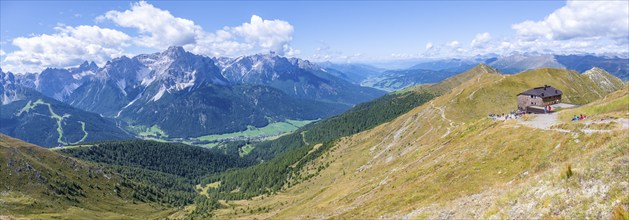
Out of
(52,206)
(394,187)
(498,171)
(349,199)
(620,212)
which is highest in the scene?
(620,212)

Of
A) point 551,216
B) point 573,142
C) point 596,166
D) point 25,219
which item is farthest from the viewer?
point 25,219

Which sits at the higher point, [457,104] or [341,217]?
[457,104]

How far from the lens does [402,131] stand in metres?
192

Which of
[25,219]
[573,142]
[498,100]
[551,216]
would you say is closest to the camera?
[551,216]

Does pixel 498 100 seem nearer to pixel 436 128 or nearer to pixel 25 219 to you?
pixel 436 128

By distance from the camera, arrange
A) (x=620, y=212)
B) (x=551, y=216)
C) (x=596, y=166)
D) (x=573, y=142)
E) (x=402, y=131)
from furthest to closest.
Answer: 1. (x=402, y=131)
2. (x=573, y=142)
3. (x=596, y=166)
4. (x=551, y=216)
5. (x=620, y=212)

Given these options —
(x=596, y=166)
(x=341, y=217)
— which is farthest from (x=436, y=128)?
(x=596, y=166)

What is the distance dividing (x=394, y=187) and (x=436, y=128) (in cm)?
8561

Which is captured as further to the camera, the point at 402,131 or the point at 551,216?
the point at 402,131

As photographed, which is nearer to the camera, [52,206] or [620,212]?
[620,212]

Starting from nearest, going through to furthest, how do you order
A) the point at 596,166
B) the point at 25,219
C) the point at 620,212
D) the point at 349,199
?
the point at 620,212, the point at 596,166, the point at 349,199, the point at 25,219

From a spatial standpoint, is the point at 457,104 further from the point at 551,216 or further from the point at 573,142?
the point at 551,216

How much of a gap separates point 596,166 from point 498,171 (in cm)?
2565

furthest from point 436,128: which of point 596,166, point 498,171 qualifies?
point 596,166
